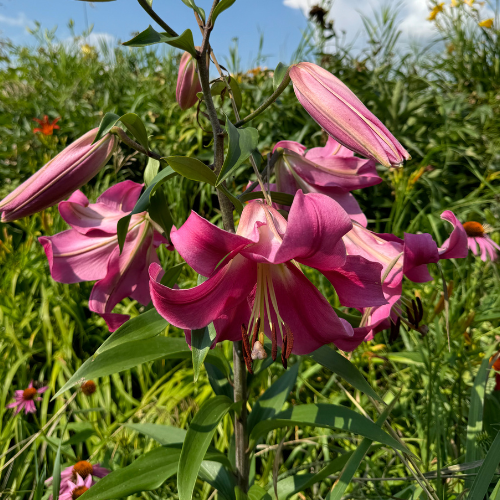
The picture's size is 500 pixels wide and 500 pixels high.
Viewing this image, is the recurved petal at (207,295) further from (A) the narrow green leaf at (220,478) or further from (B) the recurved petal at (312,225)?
(A) the narrow green leaf at (220,478)

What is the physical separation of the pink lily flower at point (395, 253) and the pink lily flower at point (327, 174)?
0.09 meters

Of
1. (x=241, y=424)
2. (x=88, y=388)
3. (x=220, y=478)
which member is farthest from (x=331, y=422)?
(x=88, y=388)

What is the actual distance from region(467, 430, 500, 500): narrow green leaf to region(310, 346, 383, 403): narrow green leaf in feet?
0.53

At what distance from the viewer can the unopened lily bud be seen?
50 cm

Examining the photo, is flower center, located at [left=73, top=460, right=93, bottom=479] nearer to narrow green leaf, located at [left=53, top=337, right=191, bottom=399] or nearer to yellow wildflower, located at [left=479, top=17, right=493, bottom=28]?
narrow green leaf, located at [left=53, top=337, right=191, bottom=399]

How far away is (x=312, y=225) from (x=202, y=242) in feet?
0.37

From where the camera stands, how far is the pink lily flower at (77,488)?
0.91 m

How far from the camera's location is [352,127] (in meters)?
0.49

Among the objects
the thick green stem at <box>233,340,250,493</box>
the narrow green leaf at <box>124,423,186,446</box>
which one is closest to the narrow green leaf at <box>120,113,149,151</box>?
the thick green stem at <box>233,340,250,493</box>

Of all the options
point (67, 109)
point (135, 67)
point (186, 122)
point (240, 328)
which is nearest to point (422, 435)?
point (240, 328)

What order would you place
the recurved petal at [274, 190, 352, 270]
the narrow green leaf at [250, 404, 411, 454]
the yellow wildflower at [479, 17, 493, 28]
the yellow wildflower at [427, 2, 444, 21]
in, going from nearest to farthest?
the recurved petal at [274, 190, 352, 270] < the narrow green leaf at [250, 404, 411, 454] < the yellow wildflower at [479, 17, 493, 28] < the yellow wildflower at [427, 2, 444, 21]

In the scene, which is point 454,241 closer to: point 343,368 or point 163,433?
point 343,368

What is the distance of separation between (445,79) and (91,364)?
11.5 ft

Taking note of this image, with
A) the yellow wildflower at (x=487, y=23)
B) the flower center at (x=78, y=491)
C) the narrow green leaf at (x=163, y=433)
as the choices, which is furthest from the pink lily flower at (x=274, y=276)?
the yellow wildflower at (x=487, y=23)
